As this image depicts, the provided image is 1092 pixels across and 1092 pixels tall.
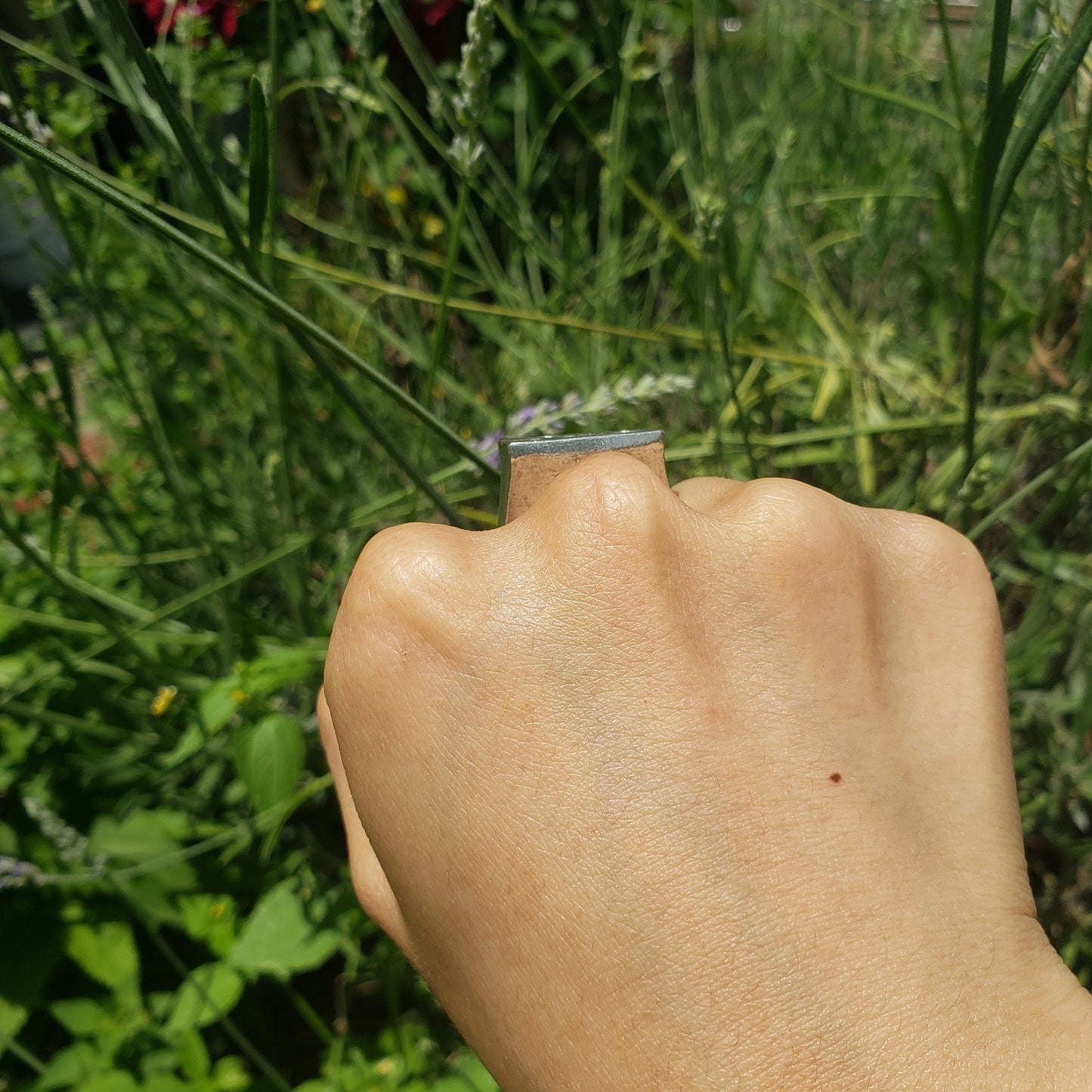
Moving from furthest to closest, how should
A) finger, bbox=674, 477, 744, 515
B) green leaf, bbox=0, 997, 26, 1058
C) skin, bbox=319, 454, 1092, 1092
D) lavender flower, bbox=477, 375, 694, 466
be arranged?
green leaf, bbox=0, 997, 26, 1058
lavender flower, bbox=477, 375, 694, 466
finger, bbox=674, 477, 744, 515
skin, bbox=319, 454, 1092, 1092

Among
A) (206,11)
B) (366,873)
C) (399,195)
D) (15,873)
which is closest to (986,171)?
(366,873)

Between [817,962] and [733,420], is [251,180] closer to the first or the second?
[817,962]

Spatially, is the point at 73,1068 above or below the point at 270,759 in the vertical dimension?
below

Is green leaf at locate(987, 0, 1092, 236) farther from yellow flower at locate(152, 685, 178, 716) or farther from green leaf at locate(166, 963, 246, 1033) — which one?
green leaf at locate(166, 963, 246, 1033)

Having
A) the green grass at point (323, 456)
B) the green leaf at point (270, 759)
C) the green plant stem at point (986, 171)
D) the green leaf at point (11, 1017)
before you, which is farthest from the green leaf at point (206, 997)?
the green plant stem at point (986, 171)

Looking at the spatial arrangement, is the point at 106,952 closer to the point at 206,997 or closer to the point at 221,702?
the point at 206,997

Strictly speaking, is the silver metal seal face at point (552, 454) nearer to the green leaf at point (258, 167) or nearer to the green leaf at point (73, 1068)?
the green leaf at point (258, 167)

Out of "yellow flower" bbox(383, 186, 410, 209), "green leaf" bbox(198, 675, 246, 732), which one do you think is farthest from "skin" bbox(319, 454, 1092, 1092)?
"yellow flower" bbox(383, 186, 410, 209)
